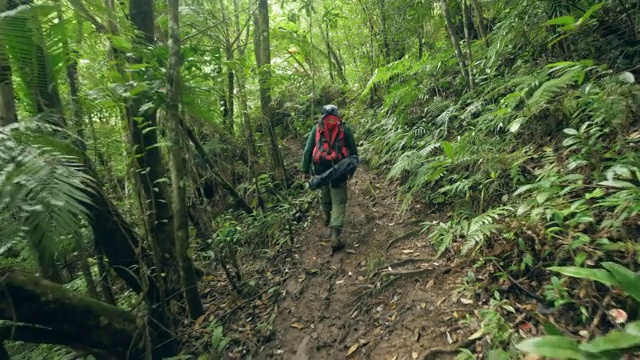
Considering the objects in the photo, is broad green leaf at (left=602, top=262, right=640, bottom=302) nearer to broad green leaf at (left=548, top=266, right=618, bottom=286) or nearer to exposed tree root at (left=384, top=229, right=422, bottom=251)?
broad green leaf at (left=548, top=266, right=618, bottom=286)

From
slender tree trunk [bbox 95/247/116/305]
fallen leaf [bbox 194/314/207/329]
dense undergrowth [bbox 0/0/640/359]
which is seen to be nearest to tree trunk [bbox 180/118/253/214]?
dense undergrowth [bbox 0/0/640/359]

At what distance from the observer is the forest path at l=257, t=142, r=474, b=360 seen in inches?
124

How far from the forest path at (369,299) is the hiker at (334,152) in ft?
1.26

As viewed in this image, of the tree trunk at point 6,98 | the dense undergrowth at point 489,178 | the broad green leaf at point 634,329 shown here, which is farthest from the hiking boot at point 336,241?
the tree trunk at point 6,98

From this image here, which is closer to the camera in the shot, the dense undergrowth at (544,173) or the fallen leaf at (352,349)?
the dense undergrowth at (544,173)

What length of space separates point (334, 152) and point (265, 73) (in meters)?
2.82

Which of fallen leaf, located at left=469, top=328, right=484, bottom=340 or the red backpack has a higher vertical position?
the red backpack

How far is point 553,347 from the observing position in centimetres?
189

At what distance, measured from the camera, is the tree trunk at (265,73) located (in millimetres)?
7036

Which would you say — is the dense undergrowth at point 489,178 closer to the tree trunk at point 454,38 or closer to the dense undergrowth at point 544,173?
the dense undergrowth at point 544,173

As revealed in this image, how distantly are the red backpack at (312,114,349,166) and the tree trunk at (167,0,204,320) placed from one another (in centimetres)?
223

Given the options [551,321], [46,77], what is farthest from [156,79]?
[551,321]

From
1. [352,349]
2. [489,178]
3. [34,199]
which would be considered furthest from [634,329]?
[34,199]

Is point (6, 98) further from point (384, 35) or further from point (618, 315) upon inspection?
point (384, 35)
